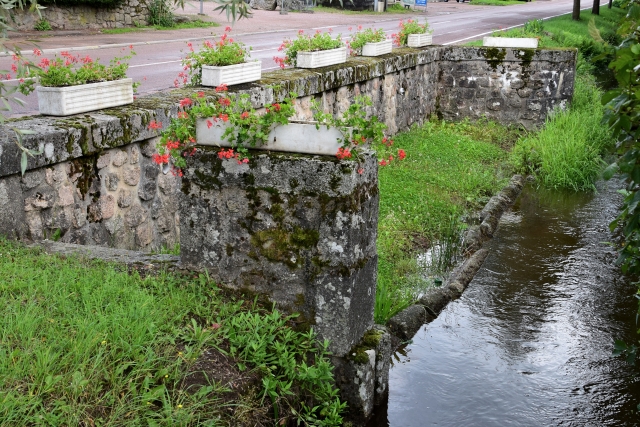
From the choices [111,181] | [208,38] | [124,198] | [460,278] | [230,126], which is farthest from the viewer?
[208,38]

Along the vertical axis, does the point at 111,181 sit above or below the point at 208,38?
below

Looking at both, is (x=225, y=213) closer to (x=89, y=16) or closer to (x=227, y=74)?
(x=227, y=74)

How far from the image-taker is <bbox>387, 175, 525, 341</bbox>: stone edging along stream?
6.24m

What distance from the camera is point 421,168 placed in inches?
432

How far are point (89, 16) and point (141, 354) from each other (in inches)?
767

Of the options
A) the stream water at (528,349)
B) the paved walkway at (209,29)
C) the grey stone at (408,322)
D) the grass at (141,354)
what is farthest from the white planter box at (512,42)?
the grass at (141,354)

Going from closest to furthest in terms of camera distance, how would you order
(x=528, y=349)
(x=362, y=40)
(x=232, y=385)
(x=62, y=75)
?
1. (x=232, y=385)
2. (x=62, y=75)
3. (x=528, y=349)
4. (x=362, y=40)

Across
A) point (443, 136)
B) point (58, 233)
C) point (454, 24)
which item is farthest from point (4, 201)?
point (454, 24)

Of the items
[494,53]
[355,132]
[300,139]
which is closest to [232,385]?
[300,139]

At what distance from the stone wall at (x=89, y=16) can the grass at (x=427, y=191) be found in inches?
458

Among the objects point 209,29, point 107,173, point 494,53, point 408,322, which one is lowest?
point 408,322

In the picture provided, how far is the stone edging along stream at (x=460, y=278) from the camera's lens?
6242mm

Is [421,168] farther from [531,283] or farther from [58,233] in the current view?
[58,233]

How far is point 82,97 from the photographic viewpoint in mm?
5617
